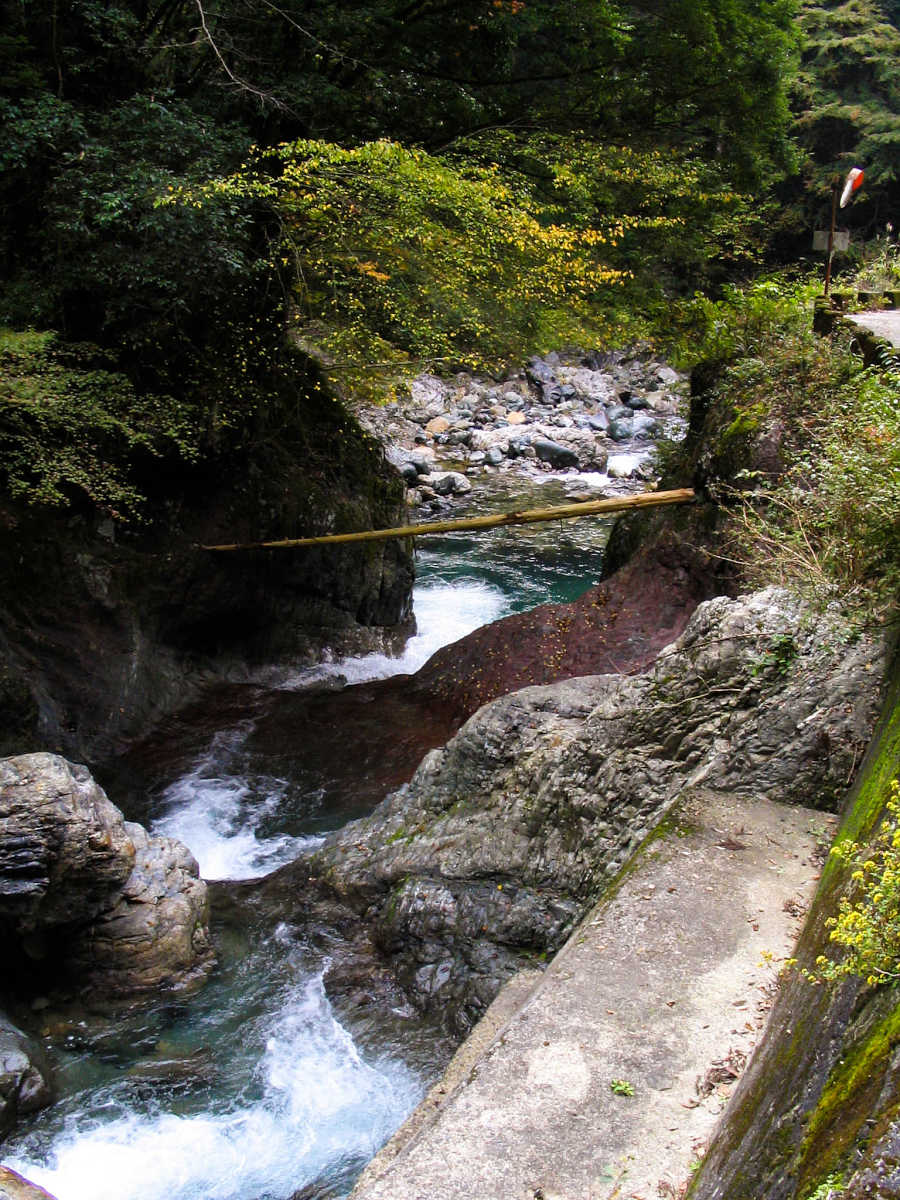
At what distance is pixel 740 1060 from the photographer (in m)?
3.04

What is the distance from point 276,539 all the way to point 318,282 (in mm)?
2982

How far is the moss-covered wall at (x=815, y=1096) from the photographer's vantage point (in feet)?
5.08

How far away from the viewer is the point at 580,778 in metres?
5.51

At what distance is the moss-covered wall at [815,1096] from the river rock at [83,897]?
14.1 ft

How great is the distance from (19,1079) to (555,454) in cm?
1609

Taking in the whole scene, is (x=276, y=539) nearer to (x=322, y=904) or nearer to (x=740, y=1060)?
(x=322, y=904)

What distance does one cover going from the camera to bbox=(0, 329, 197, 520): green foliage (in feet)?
25.6

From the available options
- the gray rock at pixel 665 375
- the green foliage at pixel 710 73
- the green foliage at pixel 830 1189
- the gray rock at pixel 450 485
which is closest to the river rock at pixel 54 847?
the green foliage at pixel 830 1189

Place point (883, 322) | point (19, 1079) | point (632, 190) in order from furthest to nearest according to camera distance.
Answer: point (632, 190), point (883, 322), point (19, 1079)

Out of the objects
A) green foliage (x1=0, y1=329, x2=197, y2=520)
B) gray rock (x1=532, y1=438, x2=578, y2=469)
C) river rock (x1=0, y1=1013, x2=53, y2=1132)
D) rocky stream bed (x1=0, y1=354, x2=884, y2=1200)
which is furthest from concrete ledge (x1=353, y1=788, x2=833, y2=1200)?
gray rock (x1=532, y1=438, x2=578, y2=469)

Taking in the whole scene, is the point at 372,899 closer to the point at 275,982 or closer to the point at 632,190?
the point at 275,982

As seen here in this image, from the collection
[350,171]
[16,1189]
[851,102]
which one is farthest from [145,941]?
[851,102]

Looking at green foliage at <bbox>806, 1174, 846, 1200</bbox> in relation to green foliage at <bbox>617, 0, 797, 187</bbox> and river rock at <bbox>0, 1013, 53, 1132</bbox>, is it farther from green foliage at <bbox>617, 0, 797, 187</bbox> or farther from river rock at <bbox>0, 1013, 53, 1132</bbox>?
green foliage at <bbox>617, 0, 797, 187</bbox>

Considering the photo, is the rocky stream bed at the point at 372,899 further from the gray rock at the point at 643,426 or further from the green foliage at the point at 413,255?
the gray rock at the point at 643,426
